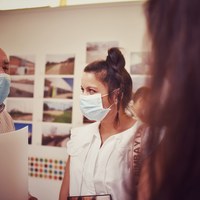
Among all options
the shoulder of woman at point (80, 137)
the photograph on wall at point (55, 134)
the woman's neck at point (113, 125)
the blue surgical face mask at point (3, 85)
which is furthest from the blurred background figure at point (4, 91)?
the woman's neck at point (113, 125)

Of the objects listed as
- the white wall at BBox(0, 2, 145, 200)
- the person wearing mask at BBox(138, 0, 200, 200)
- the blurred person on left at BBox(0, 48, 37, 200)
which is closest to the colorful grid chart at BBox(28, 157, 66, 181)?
the white wall at BBox(0, 2, 145, 200)

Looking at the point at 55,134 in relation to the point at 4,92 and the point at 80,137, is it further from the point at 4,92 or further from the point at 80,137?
the point at 4,92

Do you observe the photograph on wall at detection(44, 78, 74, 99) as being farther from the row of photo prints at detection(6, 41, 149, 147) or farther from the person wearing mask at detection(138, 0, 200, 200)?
the person wearing mask at detection(138, 0, 200, 200)

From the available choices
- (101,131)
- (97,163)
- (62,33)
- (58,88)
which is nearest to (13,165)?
(97,163)

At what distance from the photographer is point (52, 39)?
5.68 ft

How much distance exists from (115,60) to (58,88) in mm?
426

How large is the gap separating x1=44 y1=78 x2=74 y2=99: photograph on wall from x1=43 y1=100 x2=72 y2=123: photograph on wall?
0.14 feet

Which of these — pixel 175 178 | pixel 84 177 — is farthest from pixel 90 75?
pixel 175 178

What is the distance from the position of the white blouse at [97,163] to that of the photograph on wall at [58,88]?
0.97ft

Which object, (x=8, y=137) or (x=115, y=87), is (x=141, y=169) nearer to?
(x=8, y=137)

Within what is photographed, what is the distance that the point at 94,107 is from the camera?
146cm

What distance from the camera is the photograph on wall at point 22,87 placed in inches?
70.0

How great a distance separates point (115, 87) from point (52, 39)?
55 centimetres

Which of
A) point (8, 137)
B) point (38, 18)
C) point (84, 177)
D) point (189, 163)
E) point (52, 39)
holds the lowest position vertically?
point (84, 177)
